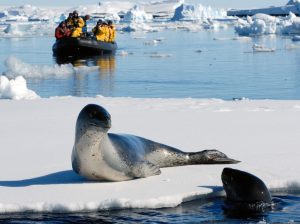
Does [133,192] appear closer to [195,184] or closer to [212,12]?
[195,184]

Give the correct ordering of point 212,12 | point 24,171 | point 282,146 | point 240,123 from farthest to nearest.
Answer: point 212,12 < point 240,123 < point 282,146 < point 24,171

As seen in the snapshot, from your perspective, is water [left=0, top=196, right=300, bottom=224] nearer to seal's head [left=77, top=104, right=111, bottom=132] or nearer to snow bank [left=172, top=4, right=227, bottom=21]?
seal's head [left=77, top=104, right=111, bottom=132]

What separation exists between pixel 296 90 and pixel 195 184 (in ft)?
29.2

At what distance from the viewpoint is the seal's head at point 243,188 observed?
399cm

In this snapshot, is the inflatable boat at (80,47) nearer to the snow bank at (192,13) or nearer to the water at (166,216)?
the water at (166,216)

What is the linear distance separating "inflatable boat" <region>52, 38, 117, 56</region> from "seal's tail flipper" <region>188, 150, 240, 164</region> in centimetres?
1781

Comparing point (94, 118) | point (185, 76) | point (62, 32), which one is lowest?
point (185, 76)

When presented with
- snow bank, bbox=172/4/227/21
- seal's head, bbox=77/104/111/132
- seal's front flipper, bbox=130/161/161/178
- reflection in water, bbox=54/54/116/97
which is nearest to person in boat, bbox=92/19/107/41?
reflection in water, bbox=54/54/116/97

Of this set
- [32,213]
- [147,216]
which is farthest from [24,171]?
[147,216]

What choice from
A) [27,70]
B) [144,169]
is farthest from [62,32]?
[144,169]

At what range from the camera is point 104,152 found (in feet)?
13.7

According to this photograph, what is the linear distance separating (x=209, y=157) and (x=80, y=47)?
1799 centimetres

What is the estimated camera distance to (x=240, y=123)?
6277mm

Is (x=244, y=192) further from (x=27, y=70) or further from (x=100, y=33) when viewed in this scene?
(x=100, y=33)
